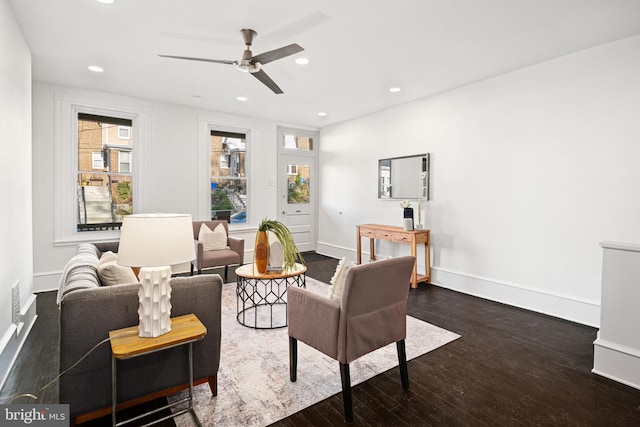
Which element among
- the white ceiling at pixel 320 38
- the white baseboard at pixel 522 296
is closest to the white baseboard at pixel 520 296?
the white baseboard at pixel 522 296

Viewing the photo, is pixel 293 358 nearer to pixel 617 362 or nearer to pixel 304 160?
pixel 617 362

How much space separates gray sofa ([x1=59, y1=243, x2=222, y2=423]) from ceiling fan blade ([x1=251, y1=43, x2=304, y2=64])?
1831mm

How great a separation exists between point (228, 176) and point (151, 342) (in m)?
4.74

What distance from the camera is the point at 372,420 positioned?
6.36 ft

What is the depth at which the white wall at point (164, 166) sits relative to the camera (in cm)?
446

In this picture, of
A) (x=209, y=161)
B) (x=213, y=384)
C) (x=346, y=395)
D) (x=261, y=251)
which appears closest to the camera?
(x=346, y=395)

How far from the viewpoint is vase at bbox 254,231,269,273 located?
10.8ft

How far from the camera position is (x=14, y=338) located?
265cm

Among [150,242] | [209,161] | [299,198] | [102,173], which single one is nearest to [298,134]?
[299,198]

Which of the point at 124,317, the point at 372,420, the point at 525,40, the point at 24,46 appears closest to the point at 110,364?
the point at 124,317

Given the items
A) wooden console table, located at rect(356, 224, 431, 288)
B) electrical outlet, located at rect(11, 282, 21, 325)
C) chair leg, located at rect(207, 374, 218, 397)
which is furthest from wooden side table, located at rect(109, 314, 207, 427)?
wooden console table, located at rect(356, 224, 431, 288)

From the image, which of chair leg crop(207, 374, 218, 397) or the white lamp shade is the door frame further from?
the white lamp shade

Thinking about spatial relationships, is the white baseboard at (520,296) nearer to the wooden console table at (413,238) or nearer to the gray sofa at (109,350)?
the wooden console table at (413,238)

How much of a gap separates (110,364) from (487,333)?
305cm
